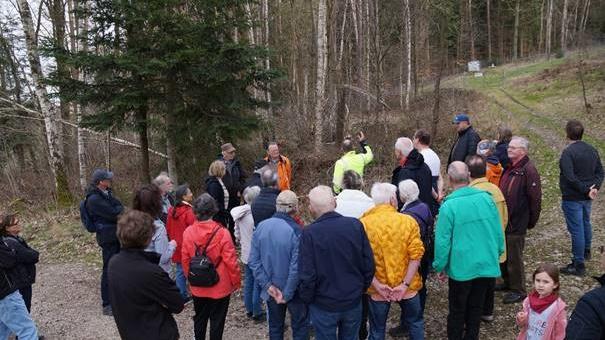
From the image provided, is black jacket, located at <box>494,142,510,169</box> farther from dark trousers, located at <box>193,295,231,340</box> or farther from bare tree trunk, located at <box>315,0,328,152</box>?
bare tree trunk, located at <box>315,0,328,152</box>

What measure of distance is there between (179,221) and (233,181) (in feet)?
5.82

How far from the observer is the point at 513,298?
4.89m

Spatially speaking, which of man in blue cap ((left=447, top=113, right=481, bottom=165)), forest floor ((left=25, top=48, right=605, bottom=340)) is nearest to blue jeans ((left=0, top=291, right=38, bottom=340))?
forest floor ((left=25, top=48, right=605, bottom=340))

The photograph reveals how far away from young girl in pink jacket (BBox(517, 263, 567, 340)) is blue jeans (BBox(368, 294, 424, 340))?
0.89 meters

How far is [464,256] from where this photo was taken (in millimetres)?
3713

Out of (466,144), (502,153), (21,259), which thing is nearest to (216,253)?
(21,259)

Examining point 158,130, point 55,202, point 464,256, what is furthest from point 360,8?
point 464,256

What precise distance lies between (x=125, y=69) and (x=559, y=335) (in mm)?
8371

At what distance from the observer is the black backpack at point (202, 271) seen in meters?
3.85

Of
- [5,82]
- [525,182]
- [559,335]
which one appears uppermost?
[5,82]

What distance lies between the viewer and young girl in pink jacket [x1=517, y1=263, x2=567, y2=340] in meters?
3.18

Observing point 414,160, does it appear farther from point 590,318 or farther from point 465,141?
point 590,318

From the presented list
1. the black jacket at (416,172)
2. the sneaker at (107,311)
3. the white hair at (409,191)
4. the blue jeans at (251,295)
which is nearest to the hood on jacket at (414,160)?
the black jacket at (416,172)

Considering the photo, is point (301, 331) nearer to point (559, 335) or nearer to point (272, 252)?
point (272, 252)
